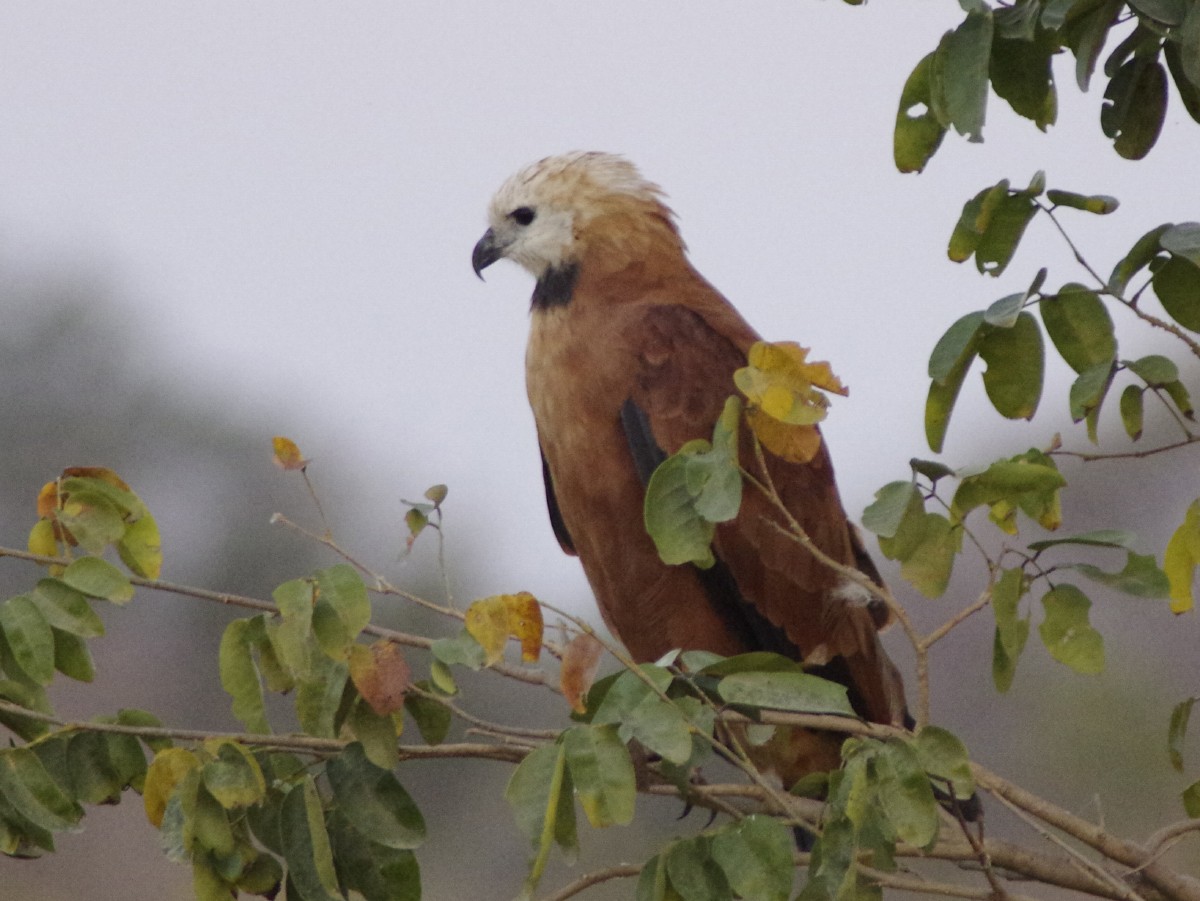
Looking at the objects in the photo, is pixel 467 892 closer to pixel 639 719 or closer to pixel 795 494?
pixel 795 494

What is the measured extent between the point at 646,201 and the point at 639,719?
1.99 metres

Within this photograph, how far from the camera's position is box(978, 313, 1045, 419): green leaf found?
167 centimetres

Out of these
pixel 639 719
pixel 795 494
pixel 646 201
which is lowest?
pixel 639 719

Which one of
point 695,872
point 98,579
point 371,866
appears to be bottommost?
point 371,866

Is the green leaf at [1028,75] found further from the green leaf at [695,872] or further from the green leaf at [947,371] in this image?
the green leaf at [695,872]

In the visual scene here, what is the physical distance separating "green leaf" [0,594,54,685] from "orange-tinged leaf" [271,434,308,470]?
41 centimetres

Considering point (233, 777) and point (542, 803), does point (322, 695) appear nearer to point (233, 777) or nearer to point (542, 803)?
point (233, 777)

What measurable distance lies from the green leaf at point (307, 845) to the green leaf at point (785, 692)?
1.70 ft

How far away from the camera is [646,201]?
333cm

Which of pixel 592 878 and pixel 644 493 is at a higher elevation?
pixel 644 493

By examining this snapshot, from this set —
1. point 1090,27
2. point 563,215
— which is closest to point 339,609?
point 1090,27

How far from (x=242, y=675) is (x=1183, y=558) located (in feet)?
3.85

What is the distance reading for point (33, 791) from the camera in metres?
1.78

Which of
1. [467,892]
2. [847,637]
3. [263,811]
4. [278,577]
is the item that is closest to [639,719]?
[263,811]
